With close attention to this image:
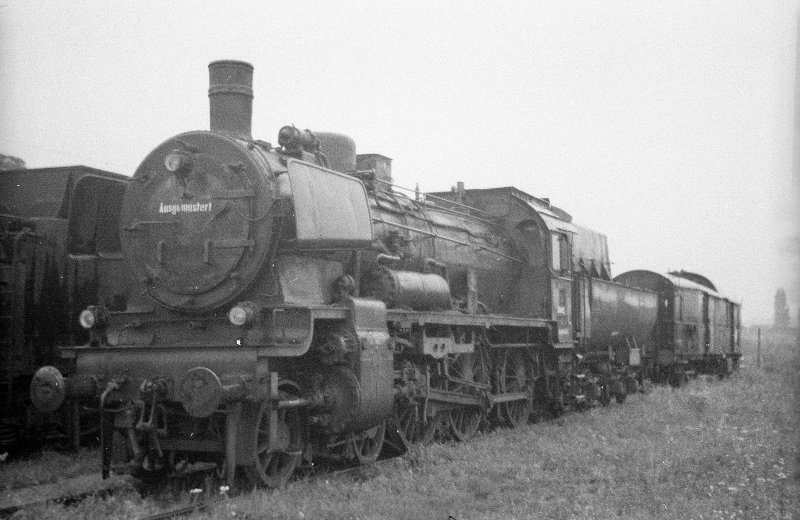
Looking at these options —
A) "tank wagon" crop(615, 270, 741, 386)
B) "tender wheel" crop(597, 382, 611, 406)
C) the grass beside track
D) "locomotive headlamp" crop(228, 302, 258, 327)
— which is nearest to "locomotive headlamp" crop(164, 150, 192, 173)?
"locomotive headlamp" crop(228, 302, 258, 327)

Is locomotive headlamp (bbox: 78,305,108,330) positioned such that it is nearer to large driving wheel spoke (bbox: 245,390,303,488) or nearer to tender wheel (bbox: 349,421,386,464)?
large driving wheel spoke (bbox: 245,390,303,488)

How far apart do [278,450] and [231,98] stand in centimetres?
356

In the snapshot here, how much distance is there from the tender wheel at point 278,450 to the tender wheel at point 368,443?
0.85m

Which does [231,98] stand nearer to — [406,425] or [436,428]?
[406,425]

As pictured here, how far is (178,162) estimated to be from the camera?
26.4 ft

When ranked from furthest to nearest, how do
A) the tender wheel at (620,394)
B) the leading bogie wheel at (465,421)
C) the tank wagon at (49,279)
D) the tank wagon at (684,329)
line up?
1. the tank wagon at (684,329)
2. the tender wheel at (620,394)
3. the leading bogie wheel at (465,421)
4. the tank wagon at (49,279)

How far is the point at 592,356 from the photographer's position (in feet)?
52.5


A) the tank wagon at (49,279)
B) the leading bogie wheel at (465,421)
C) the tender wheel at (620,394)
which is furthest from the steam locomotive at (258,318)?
the tender wheel at (620,394)

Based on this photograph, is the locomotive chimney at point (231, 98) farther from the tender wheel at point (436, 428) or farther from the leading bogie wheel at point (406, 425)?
the tender wheel at point (436, 428)

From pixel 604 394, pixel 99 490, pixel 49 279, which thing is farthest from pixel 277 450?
pixel 604 394

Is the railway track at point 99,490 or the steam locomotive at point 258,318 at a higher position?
the steam locomotive at point 258,318

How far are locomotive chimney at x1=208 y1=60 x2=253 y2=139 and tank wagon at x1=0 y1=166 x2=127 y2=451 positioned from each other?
1.84 metres

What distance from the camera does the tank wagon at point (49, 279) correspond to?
9.45 metres

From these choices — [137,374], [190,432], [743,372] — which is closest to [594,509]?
[190,432]
